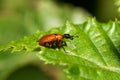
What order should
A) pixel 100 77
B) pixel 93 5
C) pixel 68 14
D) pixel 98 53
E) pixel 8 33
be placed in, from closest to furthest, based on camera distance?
pixel 100 77
pixel 98 53
pixel 8 33
pixel 68 14
pixel 93 5

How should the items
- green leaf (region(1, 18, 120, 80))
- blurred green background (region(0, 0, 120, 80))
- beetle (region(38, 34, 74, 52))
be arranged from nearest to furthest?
green leaf (region(1, 18, 120, 80)), beetle (region(38, 34, 74, 52)), blurred green background (region(0, 0, 120, 80))

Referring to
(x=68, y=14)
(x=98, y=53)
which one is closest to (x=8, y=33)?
(x=68, y=14)

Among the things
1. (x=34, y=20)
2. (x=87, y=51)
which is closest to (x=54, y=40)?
(x=87, y=51)

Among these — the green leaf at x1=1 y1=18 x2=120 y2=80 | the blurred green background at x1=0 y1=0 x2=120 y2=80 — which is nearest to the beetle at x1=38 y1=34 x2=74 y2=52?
the green leaf at x1=1 y1=18 x2=120 y2=80

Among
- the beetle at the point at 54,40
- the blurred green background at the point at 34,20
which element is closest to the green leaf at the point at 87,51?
the beetle at the point at 54,40

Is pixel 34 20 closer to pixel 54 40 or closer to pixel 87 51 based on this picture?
pixel 54 40

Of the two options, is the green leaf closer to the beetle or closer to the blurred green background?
the beetle

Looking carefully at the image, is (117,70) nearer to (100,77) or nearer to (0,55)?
(100,77)
